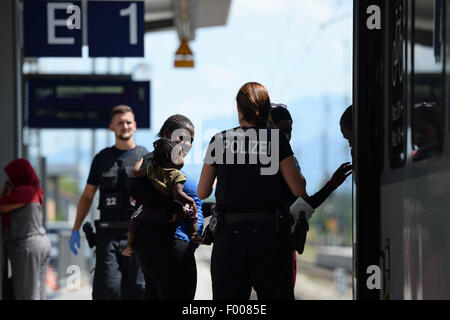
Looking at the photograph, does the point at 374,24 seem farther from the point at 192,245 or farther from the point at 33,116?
the point at 33,116

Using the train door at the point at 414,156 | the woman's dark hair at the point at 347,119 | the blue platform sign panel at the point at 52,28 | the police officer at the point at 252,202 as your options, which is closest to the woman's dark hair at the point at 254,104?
the police officer at the point at 252,202

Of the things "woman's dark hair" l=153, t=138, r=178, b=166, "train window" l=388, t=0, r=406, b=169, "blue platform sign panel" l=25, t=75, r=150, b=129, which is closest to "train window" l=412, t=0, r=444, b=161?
"train window" l=388, t=0, r=406, b=169

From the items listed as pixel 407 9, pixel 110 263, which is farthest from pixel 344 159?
pixel 110 263

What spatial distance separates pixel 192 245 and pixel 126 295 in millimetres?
2037

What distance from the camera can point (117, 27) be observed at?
21.7 ft

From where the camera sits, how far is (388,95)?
3.36 m

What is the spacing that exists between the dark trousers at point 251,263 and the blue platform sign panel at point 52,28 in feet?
6.64

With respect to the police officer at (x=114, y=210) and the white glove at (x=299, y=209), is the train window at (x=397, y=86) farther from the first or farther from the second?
the police officer at (x=114, y=210)

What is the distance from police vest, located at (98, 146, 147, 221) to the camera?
583cm

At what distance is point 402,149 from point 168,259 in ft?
5.66

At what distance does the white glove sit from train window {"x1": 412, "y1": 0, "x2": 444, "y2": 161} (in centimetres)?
128

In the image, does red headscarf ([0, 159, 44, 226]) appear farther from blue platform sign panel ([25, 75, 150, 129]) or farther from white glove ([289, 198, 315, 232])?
white glove ([289, 198, 315, 232])

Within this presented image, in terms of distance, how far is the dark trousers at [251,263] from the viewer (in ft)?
13.0

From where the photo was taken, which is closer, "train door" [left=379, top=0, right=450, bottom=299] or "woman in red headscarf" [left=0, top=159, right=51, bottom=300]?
"train door" [left=379, top=0, right=450, bottom=299]
